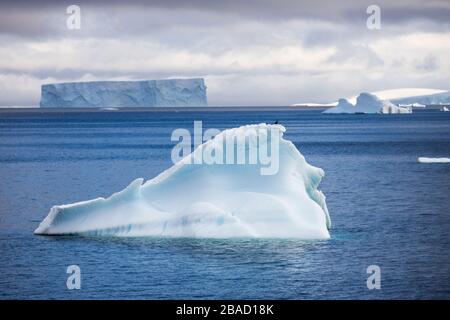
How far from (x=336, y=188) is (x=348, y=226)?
1027cm

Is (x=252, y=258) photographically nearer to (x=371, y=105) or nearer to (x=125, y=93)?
(x=371, y=105)

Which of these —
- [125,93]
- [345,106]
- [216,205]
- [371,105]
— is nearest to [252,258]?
[216,205]

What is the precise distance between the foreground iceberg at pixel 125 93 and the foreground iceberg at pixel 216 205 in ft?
419

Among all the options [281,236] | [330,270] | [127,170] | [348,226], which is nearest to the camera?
[330,270]

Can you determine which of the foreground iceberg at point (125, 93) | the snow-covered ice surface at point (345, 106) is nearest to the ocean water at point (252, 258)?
the snow-covered ice surface at point (345, 106)

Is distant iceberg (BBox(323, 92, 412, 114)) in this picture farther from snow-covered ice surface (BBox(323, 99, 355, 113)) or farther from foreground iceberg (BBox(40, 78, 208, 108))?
foreground iceberg (BBox(40, 78, 208, 108))

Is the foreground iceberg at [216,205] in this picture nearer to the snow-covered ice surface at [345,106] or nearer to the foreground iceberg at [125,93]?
the snow-covered ice surface at [345,106]

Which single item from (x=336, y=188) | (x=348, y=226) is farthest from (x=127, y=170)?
(x=348, y=226)

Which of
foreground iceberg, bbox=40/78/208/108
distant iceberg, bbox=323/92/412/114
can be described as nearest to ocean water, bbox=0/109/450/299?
distant iceberg, bbox=323/92/412/114

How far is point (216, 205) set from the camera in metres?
22.6

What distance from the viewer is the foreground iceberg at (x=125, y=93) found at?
148750 mm

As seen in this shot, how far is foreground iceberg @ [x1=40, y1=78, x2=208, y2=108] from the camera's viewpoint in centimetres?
14875

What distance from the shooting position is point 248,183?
23234 mm
